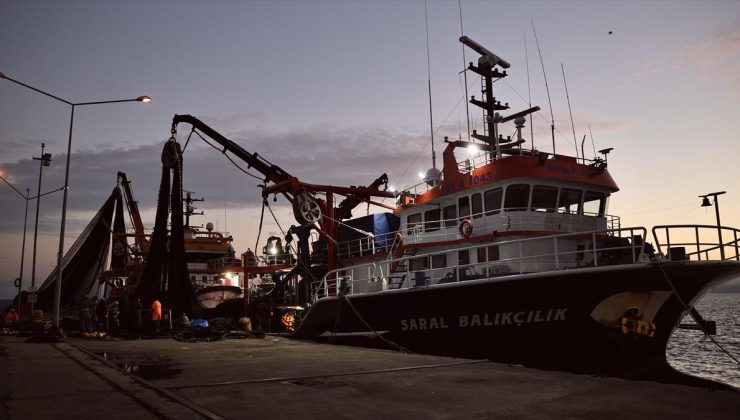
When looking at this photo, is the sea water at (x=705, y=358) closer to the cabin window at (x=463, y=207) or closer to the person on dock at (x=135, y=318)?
the cabin window at (x=463, y=207)

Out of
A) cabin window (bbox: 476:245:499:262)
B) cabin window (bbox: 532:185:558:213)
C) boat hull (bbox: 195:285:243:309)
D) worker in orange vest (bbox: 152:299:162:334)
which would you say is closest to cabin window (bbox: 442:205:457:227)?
cabin window (bbox: 476:245:499:262)

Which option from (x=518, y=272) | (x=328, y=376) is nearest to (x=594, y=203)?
(x=518, y=272)

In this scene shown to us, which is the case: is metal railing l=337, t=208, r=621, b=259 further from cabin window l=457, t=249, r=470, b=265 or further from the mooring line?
the mooring line

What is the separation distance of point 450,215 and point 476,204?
145cm

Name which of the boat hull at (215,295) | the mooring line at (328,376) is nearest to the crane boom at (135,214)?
the boat hull at (215,295)

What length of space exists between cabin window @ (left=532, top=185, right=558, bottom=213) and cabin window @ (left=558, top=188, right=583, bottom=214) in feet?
0.90

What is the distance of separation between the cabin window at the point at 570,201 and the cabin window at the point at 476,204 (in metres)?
2.39

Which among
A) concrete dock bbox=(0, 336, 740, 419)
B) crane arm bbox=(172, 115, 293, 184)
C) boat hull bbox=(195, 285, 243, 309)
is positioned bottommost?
concrete dock bbox=(0, 336, 740, 419)

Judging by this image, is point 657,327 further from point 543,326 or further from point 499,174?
point 499,174

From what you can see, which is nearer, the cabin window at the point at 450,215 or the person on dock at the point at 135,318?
the cabin window at the point at 450,215

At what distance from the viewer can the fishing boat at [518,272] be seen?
11.4m

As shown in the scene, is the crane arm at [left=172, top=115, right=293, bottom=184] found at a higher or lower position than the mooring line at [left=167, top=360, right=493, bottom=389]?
higher

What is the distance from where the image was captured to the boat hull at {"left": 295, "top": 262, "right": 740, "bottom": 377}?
36.9 ft

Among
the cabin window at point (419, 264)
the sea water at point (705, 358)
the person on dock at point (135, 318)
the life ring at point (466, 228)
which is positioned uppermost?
the life ring at point (466, 228)
